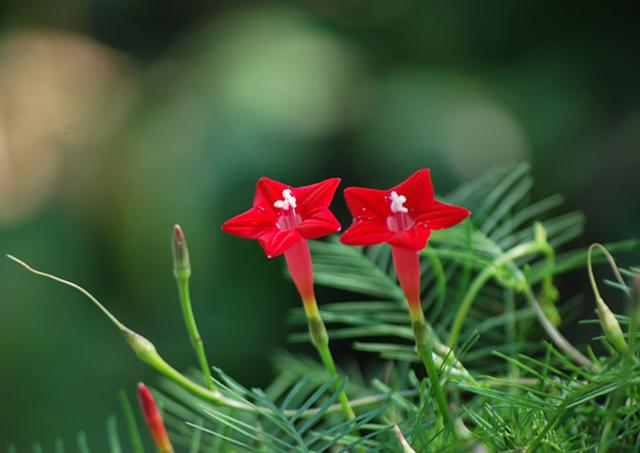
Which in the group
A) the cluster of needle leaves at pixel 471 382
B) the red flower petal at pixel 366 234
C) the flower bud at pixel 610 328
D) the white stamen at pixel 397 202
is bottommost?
the cluster of needle leaves at pixel 471 382

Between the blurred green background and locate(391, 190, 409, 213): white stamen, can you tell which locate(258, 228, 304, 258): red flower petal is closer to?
locate(391, 190, 409, 213): white stamen

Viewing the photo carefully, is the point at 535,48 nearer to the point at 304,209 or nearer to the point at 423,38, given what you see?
the point at 423,38

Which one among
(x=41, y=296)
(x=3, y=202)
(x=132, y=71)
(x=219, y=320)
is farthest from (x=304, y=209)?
(x=132, y=71)

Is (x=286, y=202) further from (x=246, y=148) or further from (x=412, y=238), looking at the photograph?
(x=246, y=148)

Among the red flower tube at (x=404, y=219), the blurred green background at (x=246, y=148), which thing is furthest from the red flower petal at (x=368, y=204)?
the blurred green background at (x=246, y=148)

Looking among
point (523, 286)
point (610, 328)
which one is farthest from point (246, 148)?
point (610, 328)

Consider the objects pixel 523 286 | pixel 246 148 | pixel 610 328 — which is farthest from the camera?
pixel 246 148

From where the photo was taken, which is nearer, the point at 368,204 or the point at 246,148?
the point at 368,204

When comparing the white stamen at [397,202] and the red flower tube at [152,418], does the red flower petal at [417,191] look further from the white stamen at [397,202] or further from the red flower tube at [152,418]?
the red flower tube at [152,418]
